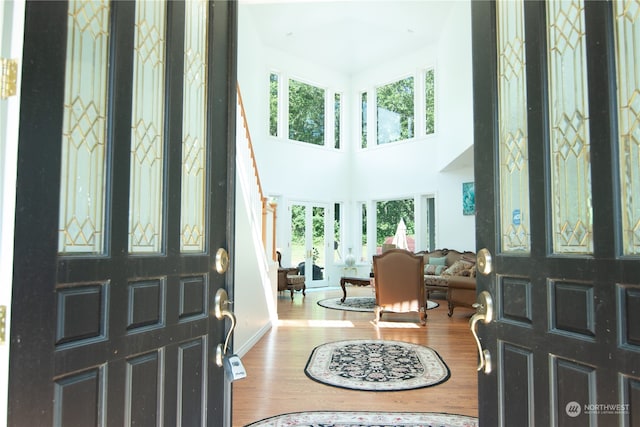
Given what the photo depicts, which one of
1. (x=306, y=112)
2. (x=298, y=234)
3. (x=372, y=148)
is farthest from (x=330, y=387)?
(x=306, y=112)

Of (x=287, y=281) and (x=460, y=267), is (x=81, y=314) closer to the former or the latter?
(x=460, y=267)

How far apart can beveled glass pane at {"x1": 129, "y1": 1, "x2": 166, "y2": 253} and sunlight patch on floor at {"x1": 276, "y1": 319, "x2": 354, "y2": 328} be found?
442 cm

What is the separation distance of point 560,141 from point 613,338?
607 millimetres

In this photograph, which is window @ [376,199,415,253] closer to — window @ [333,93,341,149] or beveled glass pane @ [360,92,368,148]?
beveled glass pane @ [360,92,368,148]

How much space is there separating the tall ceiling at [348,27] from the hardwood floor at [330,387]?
17.7 ft

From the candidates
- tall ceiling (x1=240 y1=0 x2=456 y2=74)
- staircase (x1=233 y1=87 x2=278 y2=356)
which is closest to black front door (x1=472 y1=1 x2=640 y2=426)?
staircase (x1=233 y1=87 x2=278 y2=356)

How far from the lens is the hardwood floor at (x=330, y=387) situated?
2.80m

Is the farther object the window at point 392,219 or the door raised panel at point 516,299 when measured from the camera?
the window at point 392,219

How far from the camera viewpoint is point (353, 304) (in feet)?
25.4

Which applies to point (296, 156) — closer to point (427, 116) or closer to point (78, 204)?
point (427, 116)

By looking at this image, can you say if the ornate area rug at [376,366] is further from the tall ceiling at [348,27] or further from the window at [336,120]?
the window at [336,120]

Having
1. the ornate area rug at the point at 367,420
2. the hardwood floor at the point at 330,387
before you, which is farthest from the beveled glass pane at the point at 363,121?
the ornate area rug at the point at 367,420

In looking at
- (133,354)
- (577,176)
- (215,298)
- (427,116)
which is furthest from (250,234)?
(427,116)

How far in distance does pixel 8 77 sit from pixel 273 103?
31.7 feet
